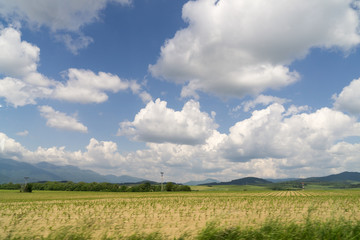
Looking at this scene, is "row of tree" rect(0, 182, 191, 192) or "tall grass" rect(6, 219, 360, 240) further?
"row of tree" rect(0, 182, 191, 192)

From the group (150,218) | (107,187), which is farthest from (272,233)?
(107,187)

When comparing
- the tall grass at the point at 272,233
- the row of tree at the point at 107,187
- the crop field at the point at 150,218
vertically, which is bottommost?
the row of tree at the point at 107,187

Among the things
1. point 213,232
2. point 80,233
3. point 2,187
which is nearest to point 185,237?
point 213,232

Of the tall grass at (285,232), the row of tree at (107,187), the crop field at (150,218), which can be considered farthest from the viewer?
the row of tree at (107,187)

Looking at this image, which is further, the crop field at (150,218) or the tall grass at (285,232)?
the crop field at (150,218)

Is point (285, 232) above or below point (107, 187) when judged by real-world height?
above

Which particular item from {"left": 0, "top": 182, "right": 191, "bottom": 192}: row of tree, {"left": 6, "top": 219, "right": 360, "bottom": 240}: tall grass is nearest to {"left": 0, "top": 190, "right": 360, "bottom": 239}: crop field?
{"left": 6, "top": 219, "right": 360, "bottom": 240}: tall grass

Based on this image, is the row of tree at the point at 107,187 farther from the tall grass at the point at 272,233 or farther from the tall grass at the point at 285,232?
the tall grass at the point at 285,232

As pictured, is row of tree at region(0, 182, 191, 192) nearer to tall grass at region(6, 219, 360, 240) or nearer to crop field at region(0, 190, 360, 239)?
crop field at region(0, 190, 360, 239)

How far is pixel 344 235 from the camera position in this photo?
35.9 feet

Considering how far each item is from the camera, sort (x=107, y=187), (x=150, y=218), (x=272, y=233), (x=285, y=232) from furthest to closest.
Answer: (x=107, y=187)
(x=150, y=218)
(x=285, y=232)
(x=272, y=233)

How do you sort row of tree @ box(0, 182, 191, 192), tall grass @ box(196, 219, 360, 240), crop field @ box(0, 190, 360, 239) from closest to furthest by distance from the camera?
tall grass @ box(196, 219, 360, 240), crop field @ box(0, 190, 360, 239), row of tree @ box(0, 182, 191, 192)

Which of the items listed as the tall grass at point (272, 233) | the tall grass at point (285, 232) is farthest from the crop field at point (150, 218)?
the tall grass at point (285, 232)

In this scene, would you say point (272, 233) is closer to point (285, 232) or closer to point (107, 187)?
point (285, 232)
